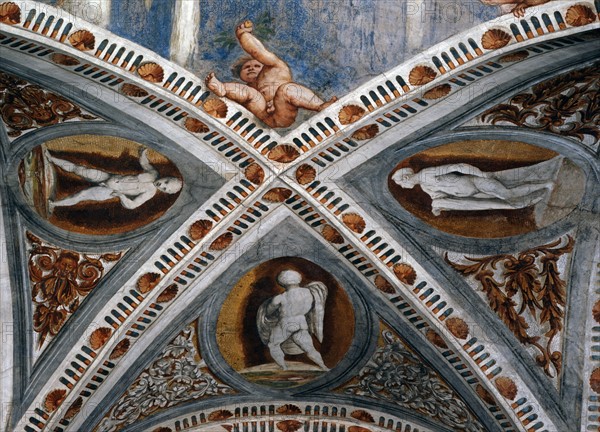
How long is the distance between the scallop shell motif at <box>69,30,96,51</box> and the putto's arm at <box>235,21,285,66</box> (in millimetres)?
1166

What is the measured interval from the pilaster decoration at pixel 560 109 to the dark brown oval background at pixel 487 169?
25 centimetres

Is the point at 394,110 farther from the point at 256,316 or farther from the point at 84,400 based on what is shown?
the point at 84,400

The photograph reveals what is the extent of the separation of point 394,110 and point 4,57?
10.3 ft

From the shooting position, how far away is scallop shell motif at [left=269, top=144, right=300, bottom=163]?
11492mm

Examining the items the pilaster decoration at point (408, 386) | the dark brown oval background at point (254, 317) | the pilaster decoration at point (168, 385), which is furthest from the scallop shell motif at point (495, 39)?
the pilaster decoration at point (168, 385)

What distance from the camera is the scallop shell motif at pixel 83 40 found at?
10766 mm

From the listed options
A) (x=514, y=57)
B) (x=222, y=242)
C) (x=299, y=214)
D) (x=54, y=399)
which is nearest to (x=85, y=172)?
(x=222, y=242)

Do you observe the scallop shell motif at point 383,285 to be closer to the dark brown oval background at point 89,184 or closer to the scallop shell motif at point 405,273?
the scallop shell motif at point 405,273

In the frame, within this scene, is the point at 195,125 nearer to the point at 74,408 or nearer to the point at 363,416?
the point at 74,408

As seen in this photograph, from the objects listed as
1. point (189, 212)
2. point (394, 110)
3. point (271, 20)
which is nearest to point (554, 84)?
point (394, 110)

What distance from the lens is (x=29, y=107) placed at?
1145cm

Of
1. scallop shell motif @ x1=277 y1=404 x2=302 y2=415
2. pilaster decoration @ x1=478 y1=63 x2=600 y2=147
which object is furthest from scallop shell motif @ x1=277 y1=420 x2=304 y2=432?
pilaster decoration @ x1=478 y1=63 x2=600 y2=147

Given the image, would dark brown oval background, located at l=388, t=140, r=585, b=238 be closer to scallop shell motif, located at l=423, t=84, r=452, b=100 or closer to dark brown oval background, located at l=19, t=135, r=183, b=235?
scallop shell motif, located at l=423, t=84, r=452, b=100

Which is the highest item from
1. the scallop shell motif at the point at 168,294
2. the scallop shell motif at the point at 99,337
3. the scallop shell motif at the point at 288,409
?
the scallop shell motif at the point at 168,294
